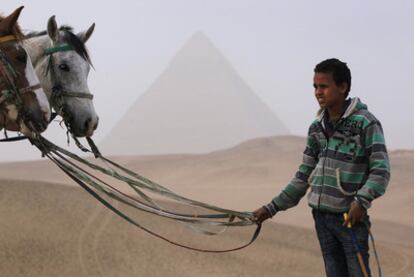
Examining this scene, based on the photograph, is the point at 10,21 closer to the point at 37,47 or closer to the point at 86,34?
the point at 37,47

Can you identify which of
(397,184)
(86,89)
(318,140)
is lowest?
(397,184)

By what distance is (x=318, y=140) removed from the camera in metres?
3.89

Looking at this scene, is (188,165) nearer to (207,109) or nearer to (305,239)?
(305,239)

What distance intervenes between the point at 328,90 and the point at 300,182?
0.68 m

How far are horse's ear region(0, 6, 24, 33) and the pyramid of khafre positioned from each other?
119089mm

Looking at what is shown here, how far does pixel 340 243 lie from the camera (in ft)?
12.7

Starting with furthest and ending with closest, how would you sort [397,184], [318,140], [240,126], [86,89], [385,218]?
[240,126] < [397,184] < [385,218] < [86,89] < [318,140]

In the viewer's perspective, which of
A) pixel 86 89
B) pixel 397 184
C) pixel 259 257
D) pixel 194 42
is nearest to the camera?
pixel 86 89

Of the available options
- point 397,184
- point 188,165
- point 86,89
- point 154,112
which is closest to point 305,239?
point 86,89

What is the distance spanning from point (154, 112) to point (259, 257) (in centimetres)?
12330

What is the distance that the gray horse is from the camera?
5277 mm

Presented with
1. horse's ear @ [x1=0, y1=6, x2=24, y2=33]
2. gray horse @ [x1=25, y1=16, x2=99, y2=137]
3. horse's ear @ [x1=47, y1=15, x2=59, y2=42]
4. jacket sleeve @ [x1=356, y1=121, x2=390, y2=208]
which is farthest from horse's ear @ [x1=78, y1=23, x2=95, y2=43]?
jacket sleeve @ [x1=356, y1=121, x2=390, y2=208]

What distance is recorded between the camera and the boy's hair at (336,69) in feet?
12.3

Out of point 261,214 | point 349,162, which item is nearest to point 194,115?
point 261,214
